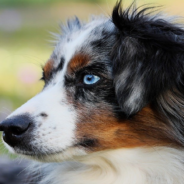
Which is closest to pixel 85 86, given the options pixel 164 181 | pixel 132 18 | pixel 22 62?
pixel 132 18

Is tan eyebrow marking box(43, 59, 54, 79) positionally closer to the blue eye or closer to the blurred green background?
the blurred green background

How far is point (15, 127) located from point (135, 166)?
1.06 m

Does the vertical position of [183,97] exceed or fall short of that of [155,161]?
it exceeds it

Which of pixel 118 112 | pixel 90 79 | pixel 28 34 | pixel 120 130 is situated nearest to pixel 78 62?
pixel 90 79

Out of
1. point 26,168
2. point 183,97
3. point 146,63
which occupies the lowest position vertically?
point 26,168

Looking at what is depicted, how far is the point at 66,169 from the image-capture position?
4.33 meters

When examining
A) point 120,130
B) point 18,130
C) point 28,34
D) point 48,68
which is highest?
point 48,68

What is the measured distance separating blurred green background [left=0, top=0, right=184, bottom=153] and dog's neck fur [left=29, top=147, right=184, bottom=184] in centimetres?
120

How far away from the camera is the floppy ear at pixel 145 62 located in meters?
3.78

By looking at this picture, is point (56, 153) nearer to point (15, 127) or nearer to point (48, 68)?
point (15, 127)

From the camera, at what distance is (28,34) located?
14.1m

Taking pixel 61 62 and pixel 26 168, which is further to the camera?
pixel 26 168

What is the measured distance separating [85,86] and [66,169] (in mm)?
814

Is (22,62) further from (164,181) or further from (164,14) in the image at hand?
(164,181)
